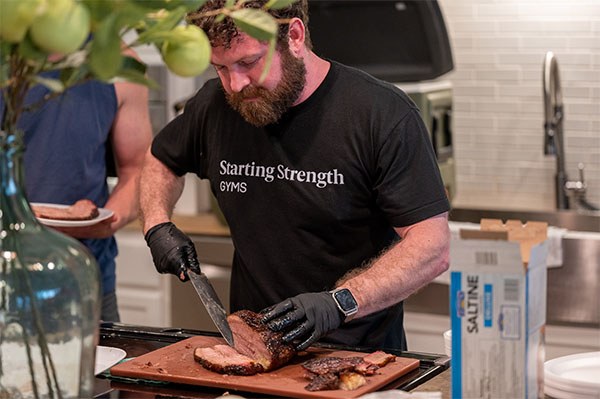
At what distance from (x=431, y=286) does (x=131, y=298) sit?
50.9 inches

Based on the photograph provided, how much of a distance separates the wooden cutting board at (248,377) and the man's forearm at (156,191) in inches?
22.3

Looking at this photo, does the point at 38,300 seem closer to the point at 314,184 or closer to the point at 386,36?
the point at 314,184

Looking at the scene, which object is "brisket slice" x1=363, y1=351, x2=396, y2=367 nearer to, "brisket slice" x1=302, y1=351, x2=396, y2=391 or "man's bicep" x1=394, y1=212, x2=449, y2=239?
"brisket slice" x1=302, y1=351, x2=396, y2=391

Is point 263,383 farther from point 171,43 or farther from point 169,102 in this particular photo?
point 169,102

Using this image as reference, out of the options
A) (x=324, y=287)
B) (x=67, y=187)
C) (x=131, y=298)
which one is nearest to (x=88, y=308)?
(x=324, y=287)

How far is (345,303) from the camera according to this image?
1.99m

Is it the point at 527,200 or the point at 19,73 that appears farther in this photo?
the point at 527,200

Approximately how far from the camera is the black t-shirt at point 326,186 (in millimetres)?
2205

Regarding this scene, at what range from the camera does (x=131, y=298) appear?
13.7 ft

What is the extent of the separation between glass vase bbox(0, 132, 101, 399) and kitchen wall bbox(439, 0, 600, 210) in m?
3.03

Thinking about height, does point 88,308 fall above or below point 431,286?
above

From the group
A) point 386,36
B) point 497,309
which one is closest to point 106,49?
point 497,309

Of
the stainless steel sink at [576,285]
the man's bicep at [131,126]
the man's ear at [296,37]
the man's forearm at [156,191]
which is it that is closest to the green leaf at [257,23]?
the man's ear at [296,37]

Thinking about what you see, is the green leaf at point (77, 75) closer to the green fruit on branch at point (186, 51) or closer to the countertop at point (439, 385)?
the green fruit on branch at point (186, 51)
